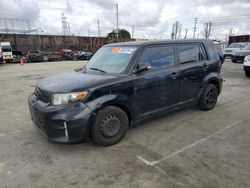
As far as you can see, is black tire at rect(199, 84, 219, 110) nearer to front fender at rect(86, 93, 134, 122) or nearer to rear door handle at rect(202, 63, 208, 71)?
rear door handle at rect(202, 63, 208, 71)

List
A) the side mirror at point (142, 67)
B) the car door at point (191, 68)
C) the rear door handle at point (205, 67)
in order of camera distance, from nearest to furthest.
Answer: the side mirror at point (142, 67) < the car door at point (191, 68) < the rear door handle at point (205, 67)

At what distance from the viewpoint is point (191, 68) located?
464cm

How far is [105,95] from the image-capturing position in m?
3.43

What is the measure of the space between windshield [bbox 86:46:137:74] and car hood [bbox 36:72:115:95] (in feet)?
1.06

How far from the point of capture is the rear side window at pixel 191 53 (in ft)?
14.8

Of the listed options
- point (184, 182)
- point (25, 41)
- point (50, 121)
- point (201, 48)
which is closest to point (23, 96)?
point (50, 121)

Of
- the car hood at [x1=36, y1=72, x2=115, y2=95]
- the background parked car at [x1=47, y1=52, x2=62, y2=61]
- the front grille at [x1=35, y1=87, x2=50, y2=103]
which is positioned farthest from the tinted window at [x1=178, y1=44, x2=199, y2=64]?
the background parked car at [x1=47, y1=52, x2=62, y2=61]

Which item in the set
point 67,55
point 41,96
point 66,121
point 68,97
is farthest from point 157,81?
point 67,55

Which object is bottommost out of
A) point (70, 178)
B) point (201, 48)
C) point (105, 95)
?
point (70, 178)

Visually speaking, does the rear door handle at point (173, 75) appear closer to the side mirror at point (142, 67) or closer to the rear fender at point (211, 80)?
the side mirror at point (142, 67)

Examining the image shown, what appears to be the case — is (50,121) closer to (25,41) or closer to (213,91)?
(213,91)

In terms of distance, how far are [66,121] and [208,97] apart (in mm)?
3557

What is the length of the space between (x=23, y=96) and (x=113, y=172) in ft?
18.2

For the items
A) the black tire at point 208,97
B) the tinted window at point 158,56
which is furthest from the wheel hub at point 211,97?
the tinted window at point 158,56
